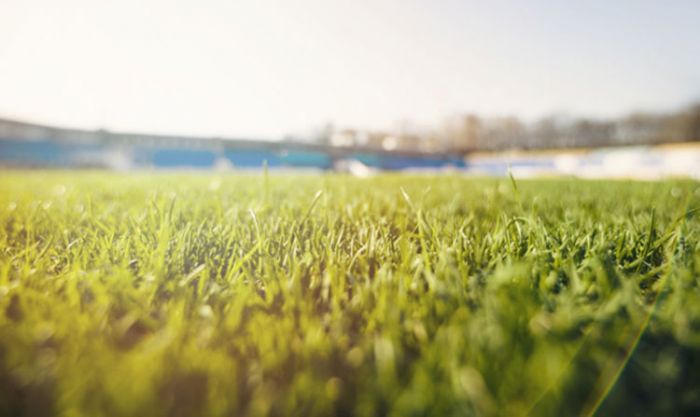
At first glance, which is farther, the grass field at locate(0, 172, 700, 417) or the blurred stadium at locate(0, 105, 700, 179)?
the blurred stadium at locate(0, 105, 700, 179)

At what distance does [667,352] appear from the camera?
1.61 ft

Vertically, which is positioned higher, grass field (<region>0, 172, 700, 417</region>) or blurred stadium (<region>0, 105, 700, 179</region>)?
blurred stadium (<region>0, 105, 700, 179</region>)

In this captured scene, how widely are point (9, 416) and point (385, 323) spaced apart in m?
0.51

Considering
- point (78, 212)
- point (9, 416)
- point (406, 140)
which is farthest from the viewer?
point (406, 140)

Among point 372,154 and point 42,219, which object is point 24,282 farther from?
point 372,154

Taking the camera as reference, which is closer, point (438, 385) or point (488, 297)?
point (438, 385)

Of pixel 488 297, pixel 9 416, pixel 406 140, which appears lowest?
pixel 9 416

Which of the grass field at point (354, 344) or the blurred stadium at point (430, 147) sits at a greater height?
the blurred stadium at point (430, 147)

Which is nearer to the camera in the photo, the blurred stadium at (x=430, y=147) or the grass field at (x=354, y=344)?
the grass field at (x=354, y=344)

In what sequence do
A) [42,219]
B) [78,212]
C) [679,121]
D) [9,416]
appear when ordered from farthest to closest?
[679,121] → [78,212] → [42,219] → [9,416]

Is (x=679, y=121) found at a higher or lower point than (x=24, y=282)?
higher

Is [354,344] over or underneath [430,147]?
underneath

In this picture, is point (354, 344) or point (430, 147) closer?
point (354, 344)

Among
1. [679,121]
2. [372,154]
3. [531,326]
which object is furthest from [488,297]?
[679,121]
